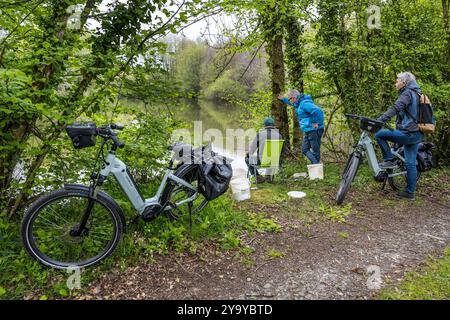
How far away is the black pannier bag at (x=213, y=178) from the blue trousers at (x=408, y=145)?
2.94 meters

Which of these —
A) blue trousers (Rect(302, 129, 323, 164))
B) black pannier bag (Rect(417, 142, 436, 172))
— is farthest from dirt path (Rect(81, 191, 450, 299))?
blue trousers (Rect(302, 129, 323, 164))

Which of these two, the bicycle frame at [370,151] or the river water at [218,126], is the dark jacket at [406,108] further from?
the river water at [218,126]

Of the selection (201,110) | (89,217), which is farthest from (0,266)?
(201,110)

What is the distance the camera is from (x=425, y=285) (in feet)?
9.47

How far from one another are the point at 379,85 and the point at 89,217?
21.7 feet

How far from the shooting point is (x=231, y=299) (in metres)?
2.75

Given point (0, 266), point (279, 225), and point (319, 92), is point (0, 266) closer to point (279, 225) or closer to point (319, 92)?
point (279, 225)

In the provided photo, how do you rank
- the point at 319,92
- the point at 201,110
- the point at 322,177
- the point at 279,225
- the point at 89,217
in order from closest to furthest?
1. the point at 89,217
2. the point at 279,225
3. the point at 322,177
4. the point at 319,92
5. the point at 201,110

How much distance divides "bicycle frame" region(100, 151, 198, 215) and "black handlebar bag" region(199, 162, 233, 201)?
0.18m

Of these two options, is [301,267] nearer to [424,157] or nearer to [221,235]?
[221,235]

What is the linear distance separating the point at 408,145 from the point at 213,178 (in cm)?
344

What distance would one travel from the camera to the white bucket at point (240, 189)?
16.5 ft

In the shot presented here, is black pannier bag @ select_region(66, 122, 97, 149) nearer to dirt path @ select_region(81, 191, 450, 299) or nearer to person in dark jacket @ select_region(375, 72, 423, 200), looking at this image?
dirt path @ select_region(81, 191, 450, 299)

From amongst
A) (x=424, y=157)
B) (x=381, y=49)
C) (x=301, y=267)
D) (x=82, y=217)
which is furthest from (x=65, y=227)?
(x=381, y=49)
